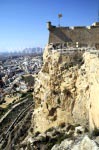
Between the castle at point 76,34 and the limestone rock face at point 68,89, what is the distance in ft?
5.34

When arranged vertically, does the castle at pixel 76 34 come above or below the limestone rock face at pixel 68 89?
above

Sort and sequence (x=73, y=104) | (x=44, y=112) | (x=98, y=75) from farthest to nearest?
1. (x=44, y=112)
2. (x=73, y=104)
3. (x=98, y=75)

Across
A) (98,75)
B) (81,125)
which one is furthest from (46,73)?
(98,75)

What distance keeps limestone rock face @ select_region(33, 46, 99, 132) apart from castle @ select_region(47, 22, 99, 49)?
5.34ft

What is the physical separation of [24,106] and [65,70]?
2372 centimetres

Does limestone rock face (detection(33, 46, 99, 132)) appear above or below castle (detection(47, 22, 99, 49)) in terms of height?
below

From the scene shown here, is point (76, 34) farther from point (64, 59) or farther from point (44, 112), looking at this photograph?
point (44, 112)

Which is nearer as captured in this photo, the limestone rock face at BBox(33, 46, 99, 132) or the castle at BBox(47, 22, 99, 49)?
the limestone rock face at BBox(33, 46, 99, 132)

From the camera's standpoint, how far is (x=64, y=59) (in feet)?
78.2

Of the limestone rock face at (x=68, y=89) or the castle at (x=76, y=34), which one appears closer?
the limestone rock face at (x=68, y=89)

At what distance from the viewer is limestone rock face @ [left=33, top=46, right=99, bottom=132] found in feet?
62.0

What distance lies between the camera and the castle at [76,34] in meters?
26.8

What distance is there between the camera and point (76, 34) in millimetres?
26984

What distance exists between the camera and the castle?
26.8m
